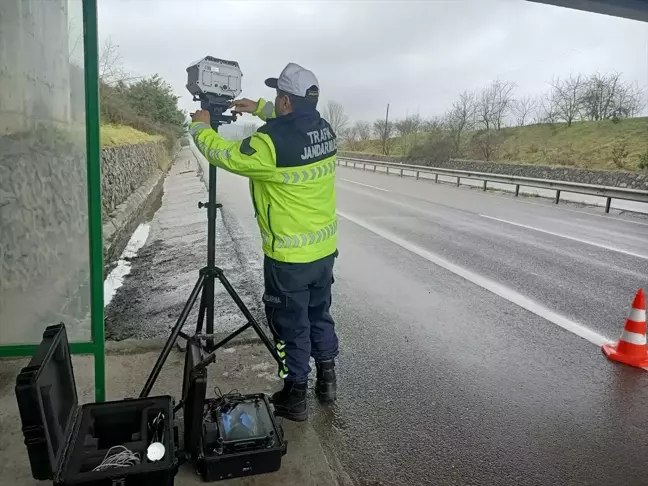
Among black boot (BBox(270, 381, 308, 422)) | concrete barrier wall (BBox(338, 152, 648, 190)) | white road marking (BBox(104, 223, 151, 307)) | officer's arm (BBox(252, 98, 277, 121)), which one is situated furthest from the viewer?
concrete barrier wall (BBox(338, 152, 648, 190))

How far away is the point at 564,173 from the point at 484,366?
26.1 metres

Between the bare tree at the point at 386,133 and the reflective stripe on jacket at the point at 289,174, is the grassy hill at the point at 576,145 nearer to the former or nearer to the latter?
the bare tree at the point at 386,133

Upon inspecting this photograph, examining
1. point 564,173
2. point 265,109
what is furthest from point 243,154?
point 564,173

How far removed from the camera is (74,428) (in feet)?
7.61

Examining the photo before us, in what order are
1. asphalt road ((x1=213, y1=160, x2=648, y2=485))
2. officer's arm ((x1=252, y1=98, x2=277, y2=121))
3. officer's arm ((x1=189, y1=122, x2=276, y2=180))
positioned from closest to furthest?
1. officer's arm ((x1=189, y1=122, x2=276, y2=180))
2. asphalt road ((x1=213, y1=160, x2=648, y2=485))
3. officer's arm ((x1=252, y1=98, x2=277, y2=121))

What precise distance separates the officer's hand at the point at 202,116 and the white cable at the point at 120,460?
1726mm

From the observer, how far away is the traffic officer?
107 inches

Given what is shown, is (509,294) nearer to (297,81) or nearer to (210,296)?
(210,296)

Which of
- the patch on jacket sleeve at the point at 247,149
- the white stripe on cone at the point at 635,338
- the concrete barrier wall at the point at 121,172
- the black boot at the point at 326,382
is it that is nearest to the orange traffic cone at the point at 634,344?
the white stripe on cone at the point at 635,338

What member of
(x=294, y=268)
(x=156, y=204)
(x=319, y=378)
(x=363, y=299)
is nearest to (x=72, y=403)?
(x=294, y=268)

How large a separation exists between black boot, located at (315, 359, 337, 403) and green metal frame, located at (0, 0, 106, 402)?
1310 mm

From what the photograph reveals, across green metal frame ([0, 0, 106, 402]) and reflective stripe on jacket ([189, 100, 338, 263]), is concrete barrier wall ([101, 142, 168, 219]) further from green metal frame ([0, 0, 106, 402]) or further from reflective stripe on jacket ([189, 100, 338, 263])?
reflective stripe on jacket ([189, 100, 338, 263])

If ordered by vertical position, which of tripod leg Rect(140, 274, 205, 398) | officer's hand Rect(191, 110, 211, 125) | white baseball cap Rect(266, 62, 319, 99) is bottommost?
tripod leg Rect(140, 274, 205, 398)

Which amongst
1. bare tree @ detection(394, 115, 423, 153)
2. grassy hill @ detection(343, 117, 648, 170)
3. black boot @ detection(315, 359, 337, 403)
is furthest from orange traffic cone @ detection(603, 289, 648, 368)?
bare tree @ detection(394, 115, 423, 153)
